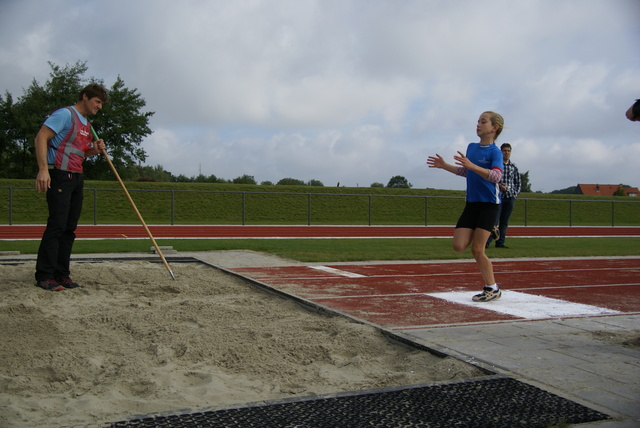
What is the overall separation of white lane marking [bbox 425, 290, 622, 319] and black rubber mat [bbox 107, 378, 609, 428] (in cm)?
247

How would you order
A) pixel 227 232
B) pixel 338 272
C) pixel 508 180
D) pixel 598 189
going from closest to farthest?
pixel 338 272
pixel 508 180
pixel 227 232
pixel 598 189

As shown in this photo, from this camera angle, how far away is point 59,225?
234 inches

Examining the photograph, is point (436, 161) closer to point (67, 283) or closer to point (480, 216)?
point (480, 216)

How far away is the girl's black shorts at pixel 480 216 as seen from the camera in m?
5.79

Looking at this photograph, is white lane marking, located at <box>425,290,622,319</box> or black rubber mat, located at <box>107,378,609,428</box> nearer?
black rubber mat, located at <box>107,378,609,428</box>

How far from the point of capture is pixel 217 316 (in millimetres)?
4805

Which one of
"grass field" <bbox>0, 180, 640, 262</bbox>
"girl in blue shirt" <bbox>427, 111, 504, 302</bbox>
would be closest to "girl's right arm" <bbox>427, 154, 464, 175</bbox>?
"girl in blue shirt" <bbox>427, 111, 504, 302</bbox>

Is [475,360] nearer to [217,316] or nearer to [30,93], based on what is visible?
[217,316]

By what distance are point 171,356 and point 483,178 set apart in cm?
351

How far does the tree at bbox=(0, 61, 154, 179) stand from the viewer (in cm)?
3728

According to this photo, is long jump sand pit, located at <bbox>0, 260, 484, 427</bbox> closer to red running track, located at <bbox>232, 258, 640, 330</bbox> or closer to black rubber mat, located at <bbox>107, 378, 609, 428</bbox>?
black rubber mat, located at <bbox>107, 378, 609, 428</bbox>

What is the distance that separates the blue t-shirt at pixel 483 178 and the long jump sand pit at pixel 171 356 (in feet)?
6.93

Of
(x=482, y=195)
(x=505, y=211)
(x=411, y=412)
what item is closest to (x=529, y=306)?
(x=482, y=195)

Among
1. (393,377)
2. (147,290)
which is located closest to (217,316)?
(147,290)
